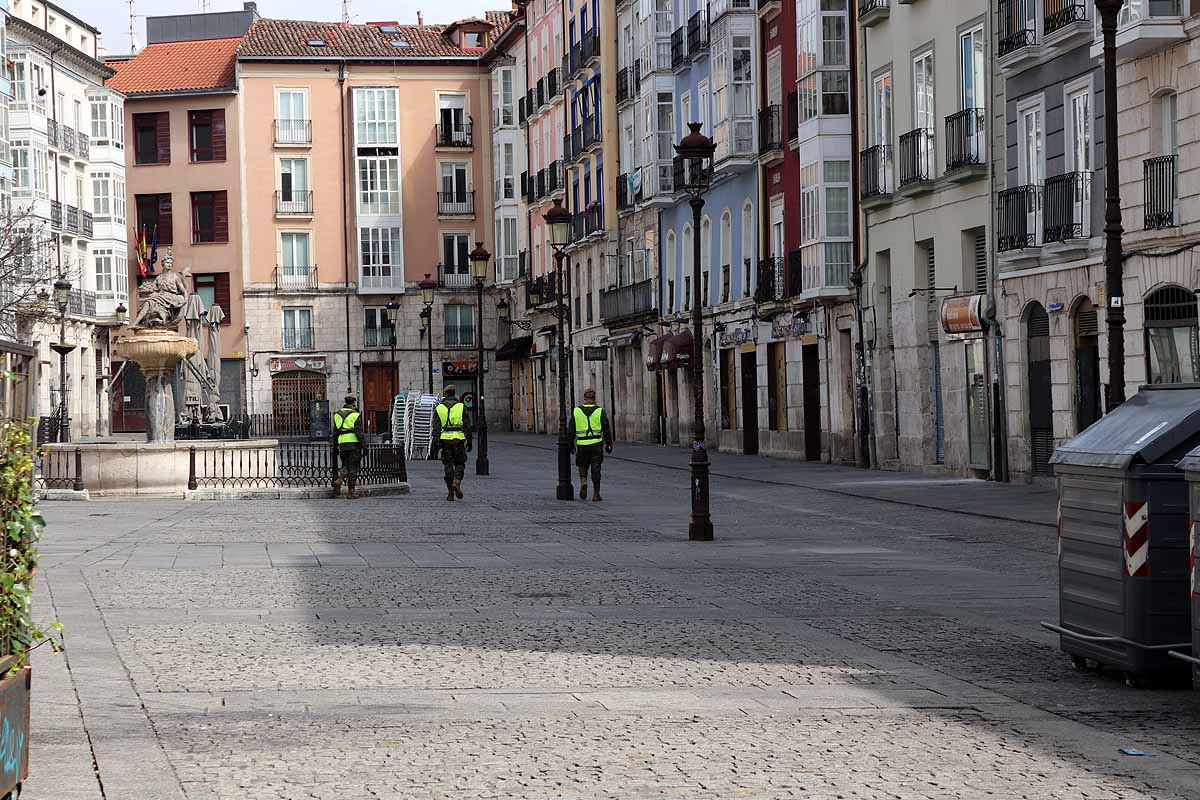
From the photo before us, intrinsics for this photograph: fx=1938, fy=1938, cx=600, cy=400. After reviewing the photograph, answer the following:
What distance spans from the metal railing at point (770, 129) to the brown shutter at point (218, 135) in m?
39.7

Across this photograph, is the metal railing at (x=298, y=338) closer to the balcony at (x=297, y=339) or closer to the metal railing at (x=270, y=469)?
the balcony at (x=297, y=339)

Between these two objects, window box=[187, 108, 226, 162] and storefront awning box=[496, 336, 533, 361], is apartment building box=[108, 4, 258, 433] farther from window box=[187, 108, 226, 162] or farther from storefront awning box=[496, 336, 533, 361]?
storefront awning box=[496, 336, 533, 361]

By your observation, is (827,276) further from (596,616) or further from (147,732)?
(147,732)

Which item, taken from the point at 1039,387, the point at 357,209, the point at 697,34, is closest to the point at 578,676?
the point at 1039,387

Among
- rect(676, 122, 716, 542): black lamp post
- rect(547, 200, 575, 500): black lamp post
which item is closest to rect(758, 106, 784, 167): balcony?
rect(547, 200, 575, 500): black lamp post

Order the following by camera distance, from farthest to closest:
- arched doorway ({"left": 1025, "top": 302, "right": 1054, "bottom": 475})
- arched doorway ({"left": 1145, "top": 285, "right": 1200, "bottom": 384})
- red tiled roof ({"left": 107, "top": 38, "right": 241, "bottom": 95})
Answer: red tiled roof ({"left": 107, "top": 38, "right": 241, "bottom": 95})
arched doorway ({"left": 1025, "top": 302, "right": 1054, "bottom": 475})
arched doorway ({"left": 1145, "top": 285, "right": 1200, "bottom": 384})

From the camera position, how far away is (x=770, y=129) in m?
44.5

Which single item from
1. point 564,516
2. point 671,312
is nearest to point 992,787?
point 564,516

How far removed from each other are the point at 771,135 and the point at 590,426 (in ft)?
58.4

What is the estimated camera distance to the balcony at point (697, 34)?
49344mm

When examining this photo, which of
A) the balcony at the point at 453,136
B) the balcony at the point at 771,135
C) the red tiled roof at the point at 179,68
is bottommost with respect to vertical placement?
the balcony at the point at 771,135

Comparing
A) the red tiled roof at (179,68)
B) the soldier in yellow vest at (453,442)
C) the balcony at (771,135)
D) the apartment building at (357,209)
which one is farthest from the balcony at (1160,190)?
the red tiled roof at (179,68)

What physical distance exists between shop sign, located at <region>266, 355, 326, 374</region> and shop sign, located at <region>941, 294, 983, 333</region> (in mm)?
49565

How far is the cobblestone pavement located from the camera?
7.91m
